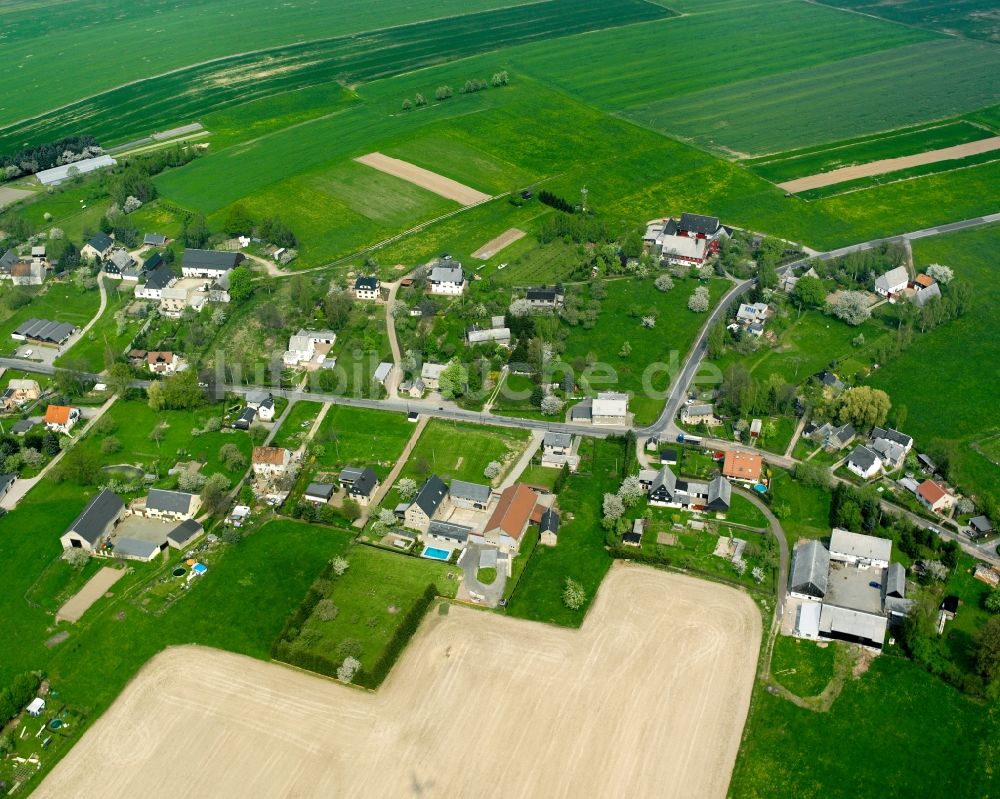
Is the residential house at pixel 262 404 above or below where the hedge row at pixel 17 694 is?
above

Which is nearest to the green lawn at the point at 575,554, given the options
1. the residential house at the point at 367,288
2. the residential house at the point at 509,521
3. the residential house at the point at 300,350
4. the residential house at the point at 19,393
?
the residential house at the point at 509,521

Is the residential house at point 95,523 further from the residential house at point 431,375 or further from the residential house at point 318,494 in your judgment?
the residential house at point 431,375

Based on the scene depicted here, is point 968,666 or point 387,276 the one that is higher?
point 387,276

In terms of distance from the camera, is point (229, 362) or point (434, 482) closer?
point (434, 482)

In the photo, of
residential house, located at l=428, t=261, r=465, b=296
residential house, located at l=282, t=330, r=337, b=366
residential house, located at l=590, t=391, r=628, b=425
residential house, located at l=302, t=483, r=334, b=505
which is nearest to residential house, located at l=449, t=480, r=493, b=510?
residential house, located at l=302, t=483, r=334, b=505

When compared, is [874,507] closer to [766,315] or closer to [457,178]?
[766,315]

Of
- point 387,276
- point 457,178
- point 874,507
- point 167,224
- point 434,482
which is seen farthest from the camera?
point 457,178

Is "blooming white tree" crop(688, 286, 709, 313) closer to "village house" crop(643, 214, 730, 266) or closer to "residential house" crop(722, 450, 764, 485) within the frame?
"village house" crop(643, 214, 730, 266)

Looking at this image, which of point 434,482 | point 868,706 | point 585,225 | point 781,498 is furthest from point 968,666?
point 585,225
